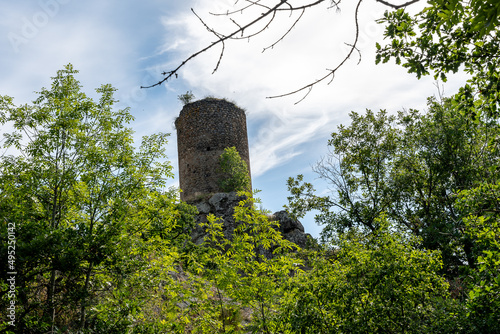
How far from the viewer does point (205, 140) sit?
22.6 metres

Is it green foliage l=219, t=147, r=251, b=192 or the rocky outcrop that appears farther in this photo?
green foliage l=219, t=147, r=251, b=192

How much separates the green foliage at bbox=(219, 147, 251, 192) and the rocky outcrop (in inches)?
37.8

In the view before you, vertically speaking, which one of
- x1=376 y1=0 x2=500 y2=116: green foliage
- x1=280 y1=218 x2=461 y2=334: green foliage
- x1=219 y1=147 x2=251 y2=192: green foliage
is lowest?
x1=280 y1=218 x2=461 y2=334: green foliage

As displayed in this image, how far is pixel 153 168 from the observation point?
22.4ft

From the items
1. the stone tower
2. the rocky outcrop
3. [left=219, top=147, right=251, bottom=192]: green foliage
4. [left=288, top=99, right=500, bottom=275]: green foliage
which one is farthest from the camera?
the stone tower

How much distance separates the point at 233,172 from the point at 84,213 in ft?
49.7

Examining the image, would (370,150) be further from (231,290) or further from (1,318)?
(1,318)

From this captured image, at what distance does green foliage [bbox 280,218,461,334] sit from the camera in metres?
4.72

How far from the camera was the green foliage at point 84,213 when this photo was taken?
5004mm

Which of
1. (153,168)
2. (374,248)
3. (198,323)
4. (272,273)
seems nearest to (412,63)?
(374,248)

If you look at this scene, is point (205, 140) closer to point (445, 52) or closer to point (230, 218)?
point (230, 218)

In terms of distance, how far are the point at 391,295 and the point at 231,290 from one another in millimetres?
2423

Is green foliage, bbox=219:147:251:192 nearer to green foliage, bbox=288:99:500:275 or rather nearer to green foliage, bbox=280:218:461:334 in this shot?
green foliage, bbox=288:99:500:275

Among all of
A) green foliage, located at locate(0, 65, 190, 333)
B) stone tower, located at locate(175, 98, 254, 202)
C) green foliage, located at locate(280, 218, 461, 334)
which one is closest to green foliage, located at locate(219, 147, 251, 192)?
stone tower, located at locate(175, 98, 254, 202)
